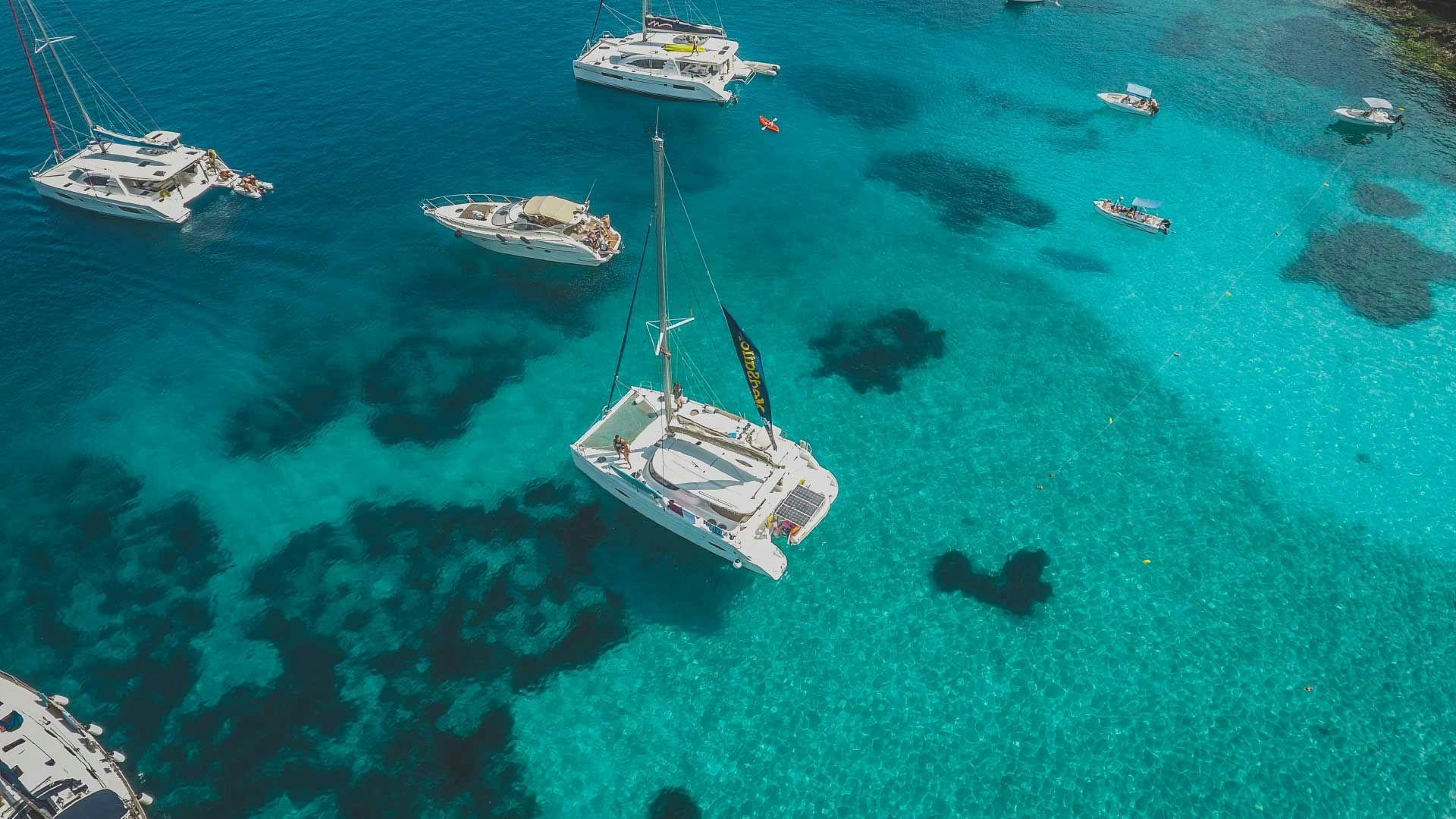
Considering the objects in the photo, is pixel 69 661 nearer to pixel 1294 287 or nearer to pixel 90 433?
pixel 90 433

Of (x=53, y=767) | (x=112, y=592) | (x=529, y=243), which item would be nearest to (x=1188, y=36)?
(x=529, y=243)

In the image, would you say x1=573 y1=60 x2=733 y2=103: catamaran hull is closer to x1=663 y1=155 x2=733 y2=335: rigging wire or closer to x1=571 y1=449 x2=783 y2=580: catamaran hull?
x1=663 y1=155 x2=733 y2=335: rigging wire

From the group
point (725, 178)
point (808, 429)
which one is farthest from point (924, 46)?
point (808, 429)

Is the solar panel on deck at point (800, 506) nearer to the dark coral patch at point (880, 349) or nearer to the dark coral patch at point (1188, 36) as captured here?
the dark coral patch at point (880, 349)

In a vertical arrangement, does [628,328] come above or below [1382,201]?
below

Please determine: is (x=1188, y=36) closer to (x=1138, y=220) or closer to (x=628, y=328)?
(x=1138, y=220)

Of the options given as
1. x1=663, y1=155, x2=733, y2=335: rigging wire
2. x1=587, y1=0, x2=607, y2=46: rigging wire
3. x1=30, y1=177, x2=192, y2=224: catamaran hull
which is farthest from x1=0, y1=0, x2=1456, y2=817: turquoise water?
x1=587, y1=0, x2=607, y2=46: rigging wire

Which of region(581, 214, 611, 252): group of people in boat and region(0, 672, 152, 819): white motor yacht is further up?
region(581, 214, 611, 252): group of people in boat
